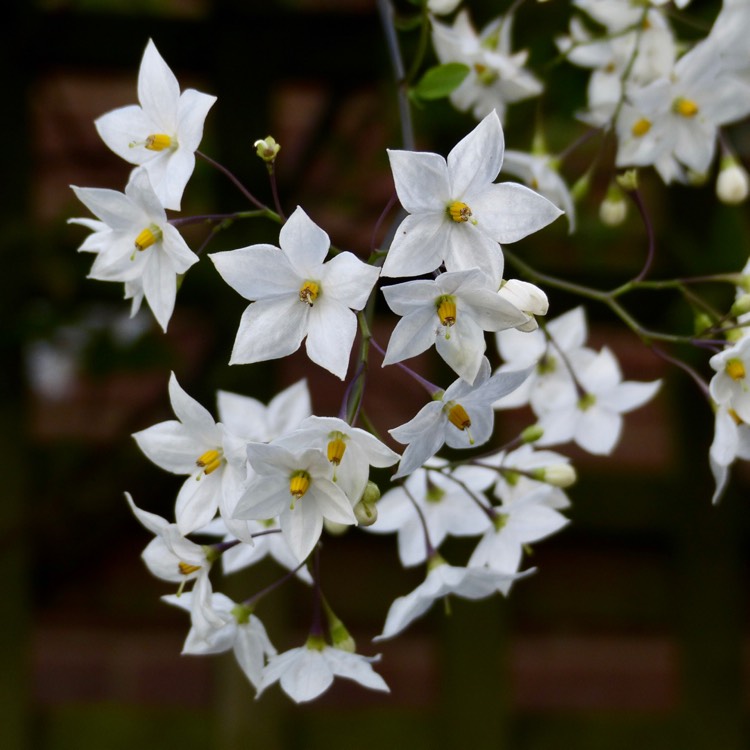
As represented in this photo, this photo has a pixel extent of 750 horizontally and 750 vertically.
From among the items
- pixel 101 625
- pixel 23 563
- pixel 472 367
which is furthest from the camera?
pixel 101 625

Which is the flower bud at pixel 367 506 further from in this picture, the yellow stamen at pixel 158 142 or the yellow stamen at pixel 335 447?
the yellow stamen at pixel 158 142

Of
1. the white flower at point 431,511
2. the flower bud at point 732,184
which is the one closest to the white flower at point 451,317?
the white flower at point 431,511

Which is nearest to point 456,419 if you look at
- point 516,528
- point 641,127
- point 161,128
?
point 516,528

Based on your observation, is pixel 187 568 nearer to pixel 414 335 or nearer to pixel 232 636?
pixel 232 636

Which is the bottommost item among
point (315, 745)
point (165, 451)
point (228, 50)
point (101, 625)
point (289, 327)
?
point (101, 625)

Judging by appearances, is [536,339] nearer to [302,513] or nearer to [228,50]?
[302,513]

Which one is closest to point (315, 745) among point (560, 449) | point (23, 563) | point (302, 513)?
point (23, 563)

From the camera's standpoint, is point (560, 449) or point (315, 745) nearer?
point (315, 745)

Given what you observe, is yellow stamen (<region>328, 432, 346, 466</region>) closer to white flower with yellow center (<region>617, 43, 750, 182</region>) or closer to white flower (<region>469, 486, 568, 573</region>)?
white flower (<region>469, 486, 568, 573</region>)
